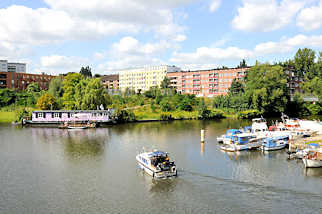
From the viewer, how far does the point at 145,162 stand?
35.8 m

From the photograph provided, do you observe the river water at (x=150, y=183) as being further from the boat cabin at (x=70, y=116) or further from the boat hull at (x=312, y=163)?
the boat cabin at (x=70, y=116)

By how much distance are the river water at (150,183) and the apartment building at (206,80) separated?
94.7 meters

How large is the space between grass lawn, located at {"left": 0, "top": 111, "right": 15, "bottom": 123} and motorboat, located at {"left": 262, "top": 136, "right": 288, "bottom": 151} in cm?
7839

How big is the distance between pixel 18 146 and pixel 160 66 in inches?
4912

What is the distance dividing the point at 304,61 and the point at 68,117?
11015cm

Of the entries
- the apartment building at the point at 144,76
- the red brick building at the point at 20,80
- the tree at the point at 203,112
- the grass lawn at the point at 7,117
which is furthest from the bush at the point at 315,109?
the red brick building at the point at 20,80

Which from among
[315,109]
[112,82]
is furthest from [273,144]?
[112,82]

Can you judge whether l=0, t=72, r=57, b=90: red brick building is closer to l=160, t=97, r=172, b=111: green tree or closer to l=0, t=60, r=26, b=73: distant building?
l=0, t=60, r=26, b=73: distant building

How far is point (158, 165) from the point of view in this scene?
33.6 meters

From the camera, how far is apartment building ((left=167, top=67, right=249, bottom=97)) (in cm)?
14062

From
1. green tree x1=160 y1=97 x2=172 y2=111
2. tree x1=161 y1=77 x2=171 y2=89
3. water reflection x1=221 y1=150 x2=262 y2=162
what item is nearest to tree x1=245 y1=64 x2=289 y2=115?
green tree x1=160 y1=97 x2=172 y2=111

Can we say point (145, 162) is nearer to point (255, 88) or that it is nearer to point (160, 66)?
point (255, 88)

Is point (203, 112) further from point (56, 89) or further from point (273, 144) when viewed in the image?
point (56, 89)

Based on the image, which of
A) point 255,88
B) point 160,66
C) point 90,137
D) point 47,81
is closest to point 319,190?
point 90,137
